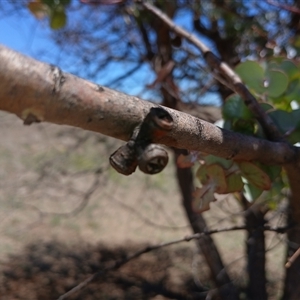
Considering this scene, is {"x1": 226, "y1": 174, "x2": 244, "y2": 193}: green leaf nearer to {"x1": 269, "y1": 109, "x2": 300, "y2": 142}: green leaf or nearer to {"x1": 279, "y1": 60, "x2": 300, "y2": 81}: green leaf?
{"x1": 269, "y1": 109, "x2": 300, "y2": 142}: green leaf

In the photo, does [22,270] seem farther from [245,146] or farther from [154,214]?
[245,146]

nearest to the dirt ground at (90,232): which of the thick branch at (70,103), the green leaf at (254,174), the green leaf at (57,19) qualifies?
the green leaf at (57,19)

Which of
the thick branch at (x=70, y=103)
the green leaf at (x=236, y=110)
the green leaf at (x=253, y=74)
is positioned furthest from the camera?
the green leaf at (x=253, y=74)

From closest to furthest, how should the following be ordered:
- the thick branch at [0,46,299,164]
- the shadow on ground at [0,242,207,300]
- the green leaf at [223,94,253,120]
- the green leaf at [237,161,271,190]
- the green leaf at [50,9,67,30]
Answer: the thick branch at [0,46,299,164] → the green leaf at [237,161,271,190] → the green leaf at [223,94,253,120] → the green leaf at [50,9,67,30] → the shadow on ground at [0,242,207,300]

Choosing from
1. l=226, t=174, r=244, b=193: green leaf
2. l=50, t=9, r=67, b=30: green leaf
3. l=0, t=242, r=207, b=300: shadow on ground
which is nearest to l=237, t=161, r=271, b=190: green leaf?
l=226, t=174, r=244, b=193: green leaf

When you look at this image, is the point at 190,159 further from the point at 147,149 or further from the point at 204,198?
the point at 147,149

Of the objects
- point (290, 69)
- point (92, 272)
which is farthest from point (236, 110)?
point (92, 272)

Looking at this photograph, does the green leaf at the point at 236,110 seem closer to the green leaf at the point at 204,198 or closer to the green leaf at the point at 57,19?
the green leaf at the point at 204,198

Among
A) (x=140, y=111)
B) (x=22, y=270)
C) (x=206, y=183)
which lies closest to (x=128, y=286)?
(x=22, y=270)
